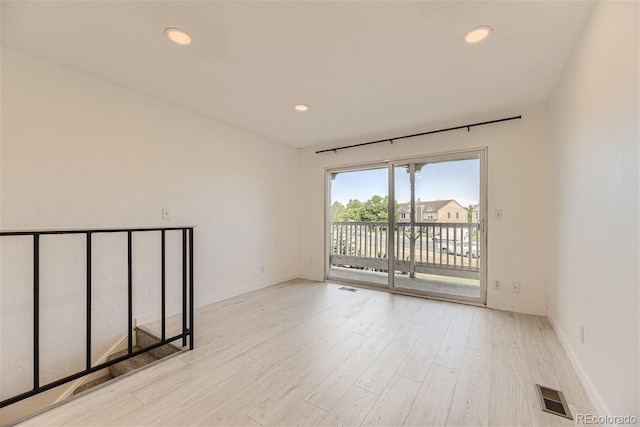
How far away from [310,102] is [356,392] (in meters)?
2.64

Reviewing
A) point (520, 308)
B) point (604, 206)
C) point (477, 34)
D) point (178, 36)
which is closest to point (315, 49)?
point (178, 36)

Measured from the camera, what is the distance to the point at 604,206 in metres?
1.46

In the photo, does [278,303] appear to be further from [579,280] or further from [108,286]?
[579,280]

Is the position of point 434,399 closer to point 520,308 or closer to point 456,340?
point 456,340

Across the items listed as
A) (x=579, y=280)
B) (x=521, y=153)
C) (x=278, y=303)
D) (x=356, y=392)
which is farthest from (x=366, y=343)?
(x=521, y=153)

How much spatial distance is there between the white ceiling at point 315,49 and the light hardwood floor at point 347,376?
231 centimetres

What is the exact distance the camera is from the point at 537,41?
187cm

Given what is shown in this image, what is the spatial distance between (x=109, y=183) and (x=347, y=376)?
2.61m

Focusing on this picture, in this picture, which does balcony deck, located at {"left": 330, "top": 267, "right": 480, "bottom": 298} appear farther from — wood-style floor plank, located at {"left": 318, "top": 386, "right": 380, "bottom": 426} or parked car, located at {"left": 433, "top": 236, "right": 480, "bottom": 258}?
wood-style floor plank, located at {"left": 318, "top": 386, "right": 380, "bottom": 426}

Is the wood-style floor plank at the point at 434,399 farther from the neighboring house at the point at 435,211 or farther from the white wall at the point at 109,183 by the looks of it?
the white wall at the point at 109,183

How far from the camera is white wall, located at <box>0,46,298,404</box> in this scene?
1.98m

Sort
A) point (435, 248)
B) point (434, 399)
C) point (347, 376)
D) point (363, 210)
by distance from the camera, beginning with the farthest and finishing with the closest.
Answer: point (363, 210) < point (435, 248) < point (347, 376) < point (434, 399)

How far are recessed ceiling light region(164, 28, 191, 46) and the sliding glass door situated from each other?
9.51 ft

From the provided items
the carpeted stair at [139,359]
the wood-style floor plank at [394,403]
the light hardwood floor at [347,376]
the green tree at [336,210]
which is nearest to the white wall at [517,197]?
the light hardwood floor at [347,376]
